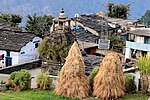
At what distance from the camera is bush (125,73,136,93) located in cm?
3067

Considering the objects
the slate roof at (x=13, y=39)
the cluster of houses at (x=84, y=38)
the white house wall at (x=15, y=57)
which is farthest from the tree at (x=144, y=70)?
the slate roof at (x=13, y=39)

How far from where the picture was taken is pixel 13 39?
45031mm

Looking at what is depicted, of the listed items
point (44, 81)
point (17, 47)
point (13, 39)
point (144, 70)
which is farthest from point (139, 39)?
point (44, 81)

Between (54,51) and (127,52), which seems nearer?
(54,51)

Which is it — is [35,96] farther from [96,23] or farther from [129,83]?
[96,23]

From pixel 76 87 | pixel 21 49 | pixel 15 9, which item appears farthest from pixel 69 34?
pixel 15 9

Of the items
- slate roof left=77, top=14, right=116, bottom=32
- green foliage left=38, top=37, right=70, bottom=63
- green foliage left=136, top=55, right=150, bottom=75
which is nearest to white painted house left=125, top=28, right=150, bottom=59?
slate roof left=77, top=14, right=116, bottom=32

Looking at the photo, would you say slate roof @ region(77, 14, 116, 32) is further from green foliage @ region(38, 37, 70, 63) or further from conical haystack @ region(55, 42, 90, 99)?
conical haystack @ region(55, 42, 90, 99)

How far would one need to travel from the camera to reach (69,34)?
39906 millimetres

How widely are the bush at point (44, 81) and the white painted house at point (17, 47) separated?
12.3 metres

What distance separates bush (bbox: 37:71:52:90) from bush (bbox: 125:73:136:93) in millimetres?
A: 4929

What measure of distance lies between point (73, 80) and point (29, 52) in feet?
51.5

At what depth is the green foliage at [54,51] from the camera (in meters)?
36.2

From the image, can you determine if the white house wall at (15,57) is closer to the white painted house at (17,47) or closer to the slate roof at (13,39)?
the white painted house at (17,47)
